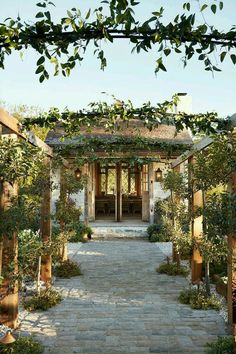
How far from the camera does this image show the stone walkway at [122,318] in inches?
192

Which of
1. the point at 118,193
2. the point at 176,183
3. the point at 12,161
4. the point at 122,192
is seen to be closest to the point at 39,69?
the point at 12,161

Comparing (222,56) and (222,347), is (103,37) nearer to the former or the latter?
(222,56)

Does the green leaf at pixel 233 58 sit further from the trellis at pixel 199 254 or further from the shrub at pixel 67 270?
the shrub at pixel 67 270

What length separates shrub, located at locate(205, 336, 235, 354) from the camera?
4445 millimetres

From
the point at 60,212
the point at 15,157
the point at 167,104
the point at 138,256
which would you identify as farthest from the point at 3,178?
the point at 138,256

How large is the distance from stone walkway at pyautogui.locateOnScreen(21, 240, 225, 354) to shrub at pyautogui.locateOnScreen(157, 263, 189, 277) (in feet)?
0.73

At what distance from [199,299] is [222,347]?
2.10 metres

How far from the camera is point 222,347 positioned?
14.8 ft

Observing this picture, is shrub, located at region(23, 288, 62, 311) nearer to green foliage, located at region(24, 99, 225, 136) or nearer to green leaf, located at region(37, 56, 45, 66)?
green foliage, located at region(24, 99, 225, 136)

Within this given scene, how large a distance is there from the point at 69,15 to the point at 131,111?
3356 mm

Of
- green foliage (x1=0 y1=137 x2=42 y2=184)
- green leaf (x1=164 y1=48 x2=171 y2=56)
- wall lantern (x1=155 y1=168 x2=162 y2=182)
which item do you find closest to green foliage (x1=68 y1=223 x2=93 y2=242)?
wall lantern (x1=155 y1=168 x2=162 y2=182)

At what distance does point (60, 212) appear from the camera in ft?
29.0

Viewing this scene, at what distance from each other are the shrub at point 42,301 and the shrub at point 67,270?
1950mm

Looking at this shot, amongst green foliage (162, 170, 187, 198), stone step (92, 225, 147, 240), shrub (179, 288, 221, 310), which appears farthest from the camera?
stone step (92, 225, 147, 240)
